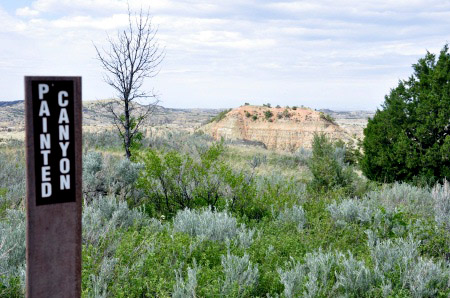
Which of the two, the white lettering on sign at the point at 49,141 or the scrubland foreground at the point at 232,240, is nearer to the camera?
the white lettering on sign at the point at 49,141

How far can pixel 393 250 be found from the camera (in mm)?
5289

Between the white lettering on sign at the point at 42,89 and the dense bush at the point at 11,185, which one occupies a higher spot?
the white lettering on sign at the point at 42,89

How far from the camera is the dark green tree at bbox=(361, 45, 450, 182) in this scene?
36.1 ft

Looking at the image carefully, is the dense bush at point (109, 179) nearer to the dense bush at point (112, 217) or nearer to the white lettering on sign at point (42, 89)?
the dense bush at point (112, 217)

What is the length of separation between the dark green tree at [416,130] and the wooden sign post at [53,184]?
34.9 ft

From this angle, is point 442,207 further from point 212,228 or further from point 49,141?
point 49,141

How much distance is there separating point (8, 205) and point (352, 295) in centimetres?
687

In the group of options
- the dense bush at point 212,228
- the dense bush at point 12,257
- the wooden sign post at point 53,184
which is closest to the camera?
the wooden sign post at point 53,184

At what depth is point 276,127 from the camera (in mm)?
44156

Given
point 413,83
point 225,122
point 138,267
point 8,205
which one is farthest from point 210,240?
point 225,122

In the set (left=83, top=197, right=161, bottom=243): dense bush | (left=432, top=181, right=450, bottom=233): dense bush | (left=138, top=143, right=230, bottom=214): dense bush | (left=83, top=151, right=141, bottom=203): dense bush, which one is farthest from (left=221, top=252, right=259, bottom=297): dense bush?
(left=83, top=151, right=141, bottom=203): dense bush

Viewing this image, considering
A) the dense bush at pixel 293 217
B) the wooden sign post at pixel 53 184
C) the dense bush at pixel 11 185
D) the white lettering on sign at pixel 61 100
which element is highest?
the white lettering on sign at pixel 61 100

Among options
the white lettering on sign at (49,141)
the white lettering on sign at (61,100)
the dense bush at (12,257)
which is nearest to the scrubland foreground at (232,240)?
the dense bush at (12,257)

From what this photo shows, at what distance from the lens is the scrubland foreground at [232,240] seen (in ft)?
14.6
